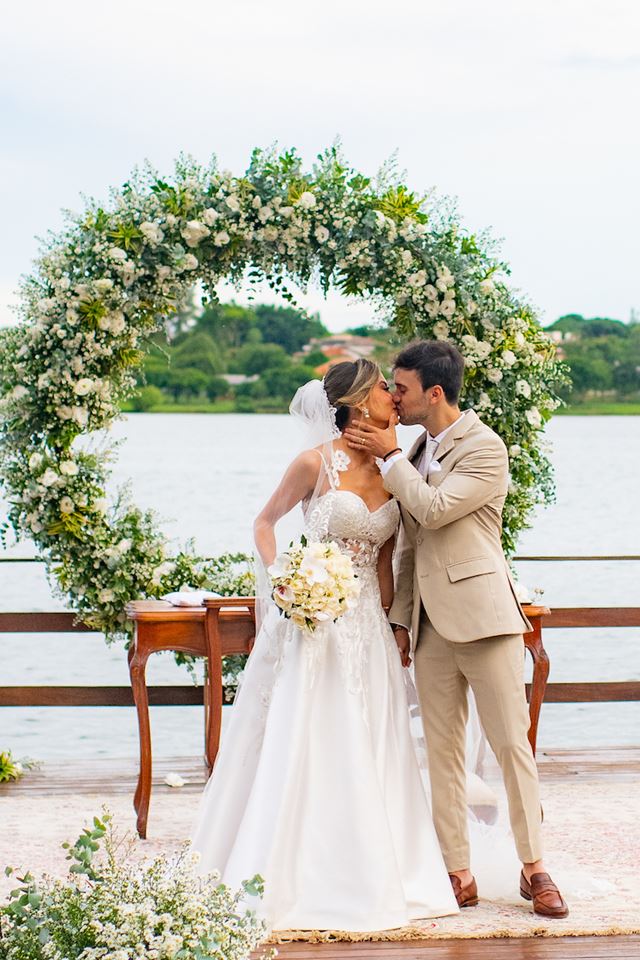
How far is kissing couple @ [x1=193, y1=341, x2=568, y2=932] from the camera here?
388cm

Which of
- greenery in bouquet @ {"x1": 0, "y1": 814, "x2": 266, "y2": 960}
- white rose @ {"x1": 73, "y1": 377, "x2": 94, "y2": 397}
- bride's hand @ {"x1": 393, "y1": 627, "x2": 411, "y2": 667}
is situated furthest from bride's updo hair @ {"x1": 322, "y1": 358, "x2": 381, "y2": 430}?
greenery in bouquet @ {"x1": 0, "y1": 814, "x2": 266, "y2": 960}

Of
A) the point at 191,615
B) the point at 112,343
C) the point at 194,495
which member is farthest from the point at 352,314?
the point at 194,495

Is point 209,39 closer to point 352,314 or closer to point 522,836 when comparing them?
point 352,314

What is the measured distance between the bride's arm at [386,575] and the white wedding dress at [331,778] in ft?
0.24

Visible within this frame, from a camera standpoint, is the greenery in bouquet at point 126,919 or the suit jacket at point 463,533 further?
the suit jacket at point 463,533

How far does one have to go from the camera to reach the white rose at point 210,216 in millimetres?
5363

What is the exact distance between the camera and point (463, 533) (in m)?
4.00

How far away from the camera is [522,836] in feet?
13.1

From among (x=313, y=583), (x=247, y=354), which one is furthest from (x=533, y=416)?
(x=247, y=354)

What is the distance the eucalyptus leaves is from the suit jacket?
4.86 ft

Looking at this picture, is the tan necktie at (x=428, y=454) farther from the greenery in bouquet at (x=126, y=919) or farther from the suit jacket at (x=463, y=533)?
the greenery in bouquet at (x=126, y=919)

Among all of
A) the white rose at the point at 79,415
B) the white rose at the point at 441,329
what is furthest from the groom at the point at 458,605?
the white rose at the point at 79,415

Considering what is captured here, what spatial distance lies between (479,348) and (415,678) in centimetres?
182

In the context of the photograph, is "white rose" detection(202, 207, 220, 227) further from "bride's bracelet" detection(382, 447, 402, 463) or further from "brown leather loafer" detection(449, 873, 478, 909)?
"brown leather loafer" detection(449, 873, 478, 909)
